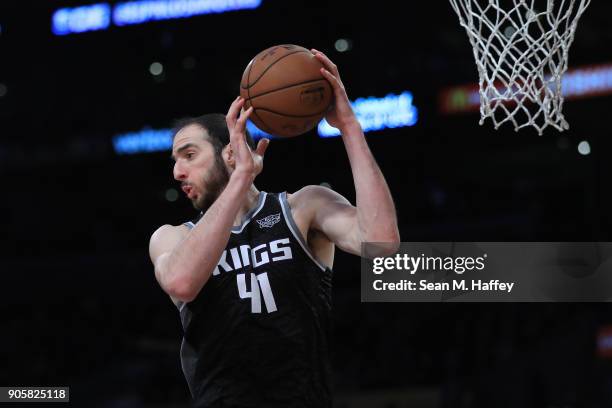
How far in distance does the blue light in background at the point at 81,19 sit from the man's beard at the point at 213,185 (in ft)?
28.2

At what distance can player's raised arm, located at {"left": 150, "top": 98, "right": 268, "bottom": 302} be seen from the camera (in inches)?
112

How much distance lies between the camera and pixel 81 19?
37.1ft

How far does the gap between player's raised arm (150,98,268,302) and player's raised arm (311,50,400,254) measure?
293 mm

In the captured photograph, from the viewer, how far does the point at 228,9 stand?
35.9 feet

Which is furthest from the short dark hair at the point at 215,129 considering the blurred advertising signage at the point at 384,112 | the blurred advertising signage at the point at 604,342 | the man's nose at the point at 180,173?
the blurred advertising signage at the point at 604,342

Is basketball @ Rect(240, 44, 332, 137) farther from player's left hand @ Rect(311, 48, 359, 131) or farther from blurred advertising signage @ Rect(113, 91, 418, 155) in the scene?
blurred advertising signage @ Rect(113, 91, 418, 155)

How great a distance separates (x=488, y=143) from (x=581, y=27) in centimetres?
207

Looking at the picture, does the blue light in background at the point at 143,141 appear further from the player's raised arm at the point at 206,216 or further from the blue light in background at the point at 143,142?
the player's raised arm at the point at 206,216

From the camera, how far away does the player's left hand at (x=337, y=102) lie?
3064 mm

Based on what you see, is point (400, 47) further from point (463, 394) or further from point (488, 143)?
point (463, 394)

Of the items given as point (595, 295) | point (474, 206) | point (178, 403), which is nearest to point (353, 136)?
point (595, 295)

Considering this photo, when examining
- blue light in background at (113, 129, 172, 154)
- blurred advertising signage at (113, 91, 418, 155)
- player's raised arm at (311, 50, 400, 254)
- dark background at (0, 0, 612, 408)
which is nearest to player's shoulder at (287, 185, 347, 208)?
player's raised arm at (311, 50, 400, 254)

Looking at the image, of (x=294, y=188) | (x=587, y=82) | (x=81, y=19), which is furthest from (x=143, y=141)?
(x=587, y=82)

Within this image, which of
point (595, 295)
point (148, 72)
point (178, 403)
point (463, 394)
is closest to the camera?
point (595, 295)
